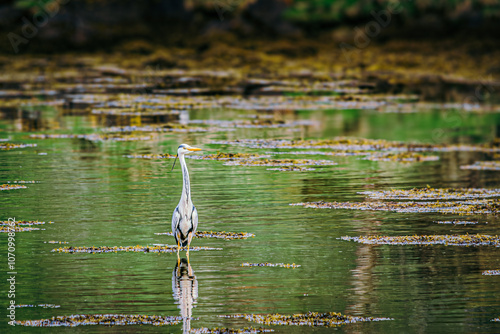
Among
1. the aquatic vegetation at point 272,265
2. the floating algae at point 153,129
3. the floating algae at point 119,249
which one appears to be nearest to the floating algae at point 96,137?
the floating algae at point 153,129

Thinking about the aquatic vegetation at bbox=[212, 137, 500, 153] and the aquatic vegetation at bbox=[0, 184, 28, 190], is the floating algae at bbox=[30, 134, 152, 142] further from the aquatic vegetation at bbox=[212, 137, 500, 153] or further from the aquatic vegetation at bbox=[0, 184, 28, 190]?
the aquatic vegetation at bbox=[0, 184, 28, 190]

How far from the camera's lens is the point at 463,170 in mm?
21531

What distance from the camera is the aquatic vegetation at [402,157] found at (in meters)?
23.1

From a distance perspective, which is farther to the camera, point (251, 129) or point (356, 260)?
point (251, 129)

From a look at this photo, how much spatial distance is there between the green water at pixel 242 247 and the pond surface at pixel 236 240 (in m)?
0.02

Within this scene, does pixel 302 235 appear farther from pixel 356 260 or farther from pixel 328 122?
pixel 328 122

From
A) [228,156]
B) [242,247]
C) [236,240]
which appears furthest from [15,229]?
[228,156]

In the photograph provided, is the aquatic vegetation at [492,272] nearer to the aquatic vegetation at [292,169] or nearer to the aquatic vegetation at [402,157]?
the aquatic vegetation at [292,169]

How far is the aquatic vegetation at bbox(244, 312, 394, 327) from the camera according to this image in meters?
10.4

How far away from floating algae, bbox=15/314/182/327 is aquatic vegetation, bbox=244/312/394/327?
762 mm

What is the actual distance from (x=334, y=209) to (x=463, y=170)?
18.8 ft

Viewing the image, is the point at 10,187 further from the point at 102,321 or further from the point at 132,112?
the point at 132,112

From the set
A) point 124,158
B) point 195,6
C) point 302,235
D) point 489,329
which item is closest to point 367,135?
point 124,158

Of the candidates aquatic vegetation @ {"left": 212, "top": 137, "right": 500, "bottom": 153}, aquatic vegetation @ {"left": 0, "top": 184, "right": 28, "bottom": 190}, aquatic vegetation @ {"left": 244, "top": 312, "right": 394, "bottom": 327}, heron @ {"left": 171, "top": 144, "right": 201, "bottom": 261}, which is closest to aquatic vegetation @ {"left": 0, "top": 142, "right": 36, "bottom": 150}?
aquatic vegetation @ {"left": 212, "top": 137, "right": 500, "bottom": 153}
